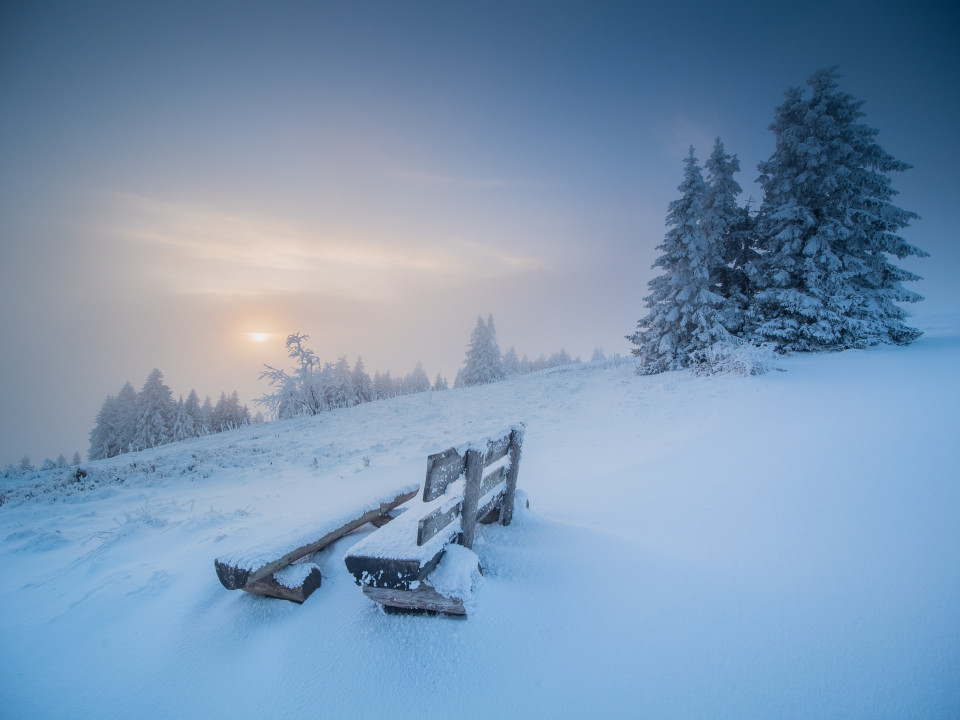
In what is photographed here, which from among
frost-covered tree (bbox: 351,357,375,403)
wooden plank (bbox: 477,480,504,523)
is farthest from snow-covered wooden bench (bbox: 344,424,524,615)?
frost-covered tree (bbox: 351,357,375,403)

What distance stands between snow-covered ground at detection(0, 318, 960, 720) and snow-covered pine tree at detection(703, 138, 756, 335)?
11.7 metres

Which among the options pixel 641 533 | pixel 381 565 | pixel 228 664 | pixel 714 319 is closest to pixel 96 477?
pixel 228 664

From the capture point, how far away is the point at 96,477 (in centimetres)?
968

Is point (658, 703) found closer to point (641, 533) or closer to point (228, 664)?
point (641, 533)

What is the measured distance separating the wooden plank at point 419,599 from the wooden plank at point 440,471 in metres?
0.74

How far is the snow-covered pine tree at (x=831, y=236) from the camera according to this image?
45.8ft

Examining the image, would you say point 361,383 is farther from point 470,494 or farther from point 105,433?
point 470,494

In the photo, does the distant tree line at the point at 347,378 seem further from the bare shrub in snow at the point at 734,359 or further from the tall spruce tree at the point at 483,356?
the bare shrub in snow at the point at 734,359

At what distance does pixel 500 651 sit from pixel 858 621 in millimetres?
2841

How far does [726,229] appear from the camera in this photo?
17641mm

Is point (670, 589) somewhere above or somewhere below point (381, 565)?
below

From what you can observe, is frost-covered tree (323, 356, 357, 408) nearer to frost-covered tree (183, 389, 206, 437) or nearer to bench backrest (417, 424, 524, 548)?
frost-covered tree (183, 389, 206, 437)

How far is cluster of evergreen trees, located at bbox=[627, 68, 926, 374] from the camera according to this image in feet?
46.2

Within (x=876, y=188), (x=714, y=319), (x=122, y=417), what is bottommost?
(x=122, y=417)
